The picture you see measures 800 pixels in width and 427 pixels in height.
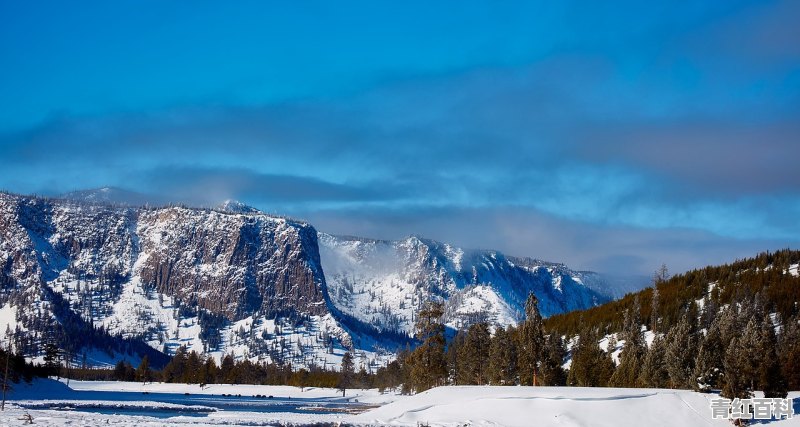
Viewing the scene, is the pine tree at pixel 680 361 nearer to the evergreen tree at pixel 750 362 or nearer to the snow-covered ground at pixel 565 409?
the snow-covered ground at pixel 565 409

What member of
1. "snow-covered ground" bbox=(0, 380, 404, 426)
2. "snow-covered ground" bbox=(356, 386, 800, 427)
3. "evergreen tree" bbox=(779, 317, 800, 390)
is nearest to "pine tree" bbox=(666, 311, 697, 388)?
"evergreen tree" bbox=(779, 317, 800, 390)

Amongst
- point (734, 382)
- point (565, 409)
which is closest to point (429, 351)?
point (565, 409)

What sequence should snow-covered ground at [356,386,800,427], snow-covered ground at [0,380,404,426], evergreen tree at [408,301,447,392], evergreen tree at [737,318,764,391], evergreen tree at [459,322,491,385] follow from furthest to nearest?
evergreen tree at [459,322,491,385]
evergreen tree at [408,301,447,392]
evergreen tree at [737,318,764,391]
snow-covered ground at [0,380,404,426]
snow-covered ground at [356,386,800,427]

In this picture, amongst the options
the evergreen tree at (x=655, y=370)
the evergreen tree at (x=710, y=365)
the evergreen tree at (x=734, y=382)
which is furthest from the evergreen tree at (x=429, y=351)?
the evergreen tree at (x=734, y=382)

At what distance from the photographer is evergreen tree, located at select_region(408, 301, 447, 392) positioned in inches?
5015

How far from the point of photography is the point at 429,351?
419 feet

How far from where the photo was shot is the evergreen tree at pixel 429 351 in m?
127

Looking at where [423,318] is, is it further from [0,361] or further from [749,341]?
[0,361]

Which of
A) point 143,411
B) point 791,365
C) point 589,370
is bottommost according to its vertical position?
point 143,411

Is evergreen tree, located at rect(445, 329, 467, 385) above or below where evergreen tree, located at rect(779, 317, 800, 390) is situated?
below

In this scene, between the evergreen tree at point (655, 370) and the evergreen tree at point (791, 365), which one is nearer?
the evergreen tree at point (791, 365)

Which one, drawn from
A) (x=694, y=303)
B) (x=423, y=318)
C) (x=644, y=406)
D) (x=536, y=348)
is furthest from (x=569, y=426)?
(x=694, y=303)

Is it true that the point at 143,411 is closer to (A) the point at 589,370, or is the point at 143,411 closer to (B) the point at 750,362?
(A) the point at 589,370

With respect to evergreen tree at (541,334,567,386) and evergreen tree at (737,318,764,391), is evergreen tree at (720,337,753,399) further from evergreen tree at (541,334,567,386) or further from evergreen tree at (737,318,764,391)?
evergreen tree at (541,334,567,386)
